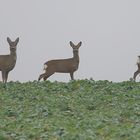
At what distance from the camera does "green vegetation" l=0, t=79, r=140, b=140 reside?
11422 millimetres

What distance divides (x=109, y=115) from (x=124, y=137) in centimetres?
317

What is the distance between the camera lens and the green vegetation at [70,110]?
11.4m

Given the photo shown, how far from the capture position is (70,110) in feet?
49.8

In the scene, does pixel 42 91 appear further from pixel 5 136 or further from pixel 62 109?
pixel 5 136

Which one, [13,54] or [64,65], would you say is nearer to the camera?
[13,54]

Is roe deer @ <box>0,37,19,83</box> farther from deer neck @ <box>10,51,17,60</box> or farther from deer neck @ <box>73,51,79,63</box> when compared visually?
deer neck @ <box>73,51,79,63</box>

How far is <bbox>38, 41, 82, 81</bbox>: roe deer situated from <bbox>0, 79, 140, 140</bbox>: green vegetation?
200 inches

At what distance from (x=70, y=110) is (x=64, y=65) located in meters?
11.9

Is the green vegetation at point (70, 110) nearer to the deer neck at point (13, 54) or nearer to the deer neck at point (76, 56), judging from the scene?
the deer neck at point (13, 54)

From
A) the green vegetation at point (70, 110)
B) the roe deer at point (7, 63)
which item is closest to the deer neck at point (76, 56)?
the roe deer at point (7, 63)

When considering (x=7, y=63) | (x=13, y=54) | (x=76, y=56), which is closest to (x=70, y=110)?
(x=7, y=63)

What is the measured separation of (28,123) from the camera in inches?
512

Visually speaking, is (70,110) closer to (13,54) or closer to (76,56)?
(13,54)

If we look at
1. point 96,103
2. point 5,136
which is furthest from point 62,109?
point 5,136
